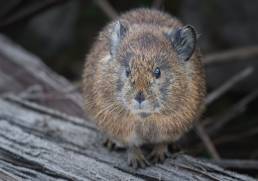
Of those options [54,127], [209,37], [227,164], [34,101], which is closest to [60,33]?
[209,37]

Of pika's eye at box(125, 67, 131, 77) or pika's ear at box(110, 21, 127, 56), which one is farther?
pika's ear at box(110, 21, 127, 56)

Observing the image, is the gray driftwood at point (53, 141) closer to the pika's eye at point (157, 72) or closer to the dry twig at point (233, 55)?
the pika's eye at point (157, 72)

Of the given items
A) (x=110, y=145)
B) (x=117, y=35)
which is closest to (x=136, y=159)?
(x=110, y=145)

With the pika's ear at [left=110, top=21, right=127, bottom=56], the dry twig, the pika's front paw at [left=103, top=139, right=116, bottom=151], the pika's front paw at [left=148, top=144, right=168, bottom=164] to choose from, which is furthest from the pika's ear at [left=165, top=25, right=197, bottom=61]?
the dry twig

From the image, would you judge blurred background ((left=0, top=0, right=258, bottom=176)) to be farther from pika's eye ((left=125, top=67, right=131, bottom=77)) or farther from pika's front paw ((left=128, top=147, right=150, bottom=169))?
pika's eye ((left=125, top=67, right=131, bottom=77))

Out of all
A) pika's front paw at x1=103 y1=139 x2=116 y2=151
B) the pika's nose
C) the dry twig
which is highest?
the dry twig

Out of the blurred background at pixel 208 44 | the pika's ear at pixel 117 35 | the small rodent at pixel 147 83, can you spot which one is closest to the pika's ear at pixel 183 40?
the small rodent at pixel 147 83
